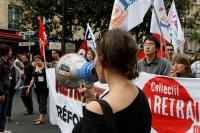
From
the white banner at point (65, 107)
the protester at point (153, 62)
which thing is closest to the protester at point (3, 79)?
the white banner at point (65, 107)

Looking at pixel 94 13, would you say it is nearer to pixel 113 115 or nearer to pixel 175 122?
pixel 175 122

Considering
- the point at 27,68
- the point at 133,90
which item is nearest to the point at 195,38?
the point at 27,68

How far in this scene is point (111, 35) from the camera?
2160mm

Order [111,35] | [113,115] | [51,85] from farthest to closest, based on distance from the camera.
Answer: [51,85] → [111,35] → [113,115]

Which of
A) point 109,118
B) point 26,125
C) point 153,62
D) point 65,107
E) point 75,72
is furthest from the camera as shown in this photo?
point 26,125

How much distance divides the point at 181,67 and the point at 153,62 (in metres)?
0.47

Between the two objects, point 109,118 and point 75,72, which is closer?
point 109,118

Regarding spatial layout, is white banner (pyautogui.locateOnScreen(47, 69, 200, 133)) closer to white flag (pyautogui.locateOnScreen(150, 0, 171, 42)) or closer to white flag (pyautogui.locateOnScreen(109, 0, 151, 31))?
white flag (pyautogui.locateOnScreen(109, 0, 151, 31))

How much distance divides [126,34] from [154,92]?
393cm

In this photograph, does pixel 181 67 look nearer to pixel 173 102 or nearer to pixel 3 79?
pixel 173 102

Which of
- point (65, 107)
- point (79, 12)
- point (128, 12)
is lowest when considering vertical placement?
point (65, 107)

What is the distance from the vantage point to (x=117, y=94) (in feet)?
6.93

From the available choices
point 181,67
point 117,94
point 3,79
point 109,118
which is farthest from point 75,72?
point 3,79

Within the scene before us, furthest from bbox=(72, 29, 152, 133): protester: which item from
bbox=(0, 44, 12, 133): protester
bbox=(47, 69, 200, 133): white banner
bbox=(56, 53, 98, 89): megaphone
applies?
bbox=(0, 44, 12, 133): protester
